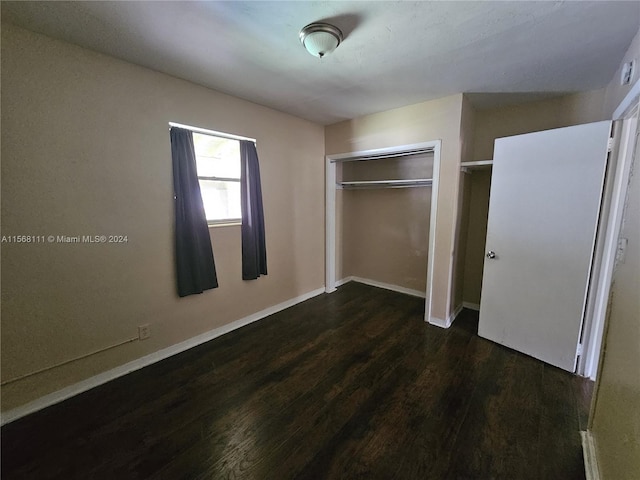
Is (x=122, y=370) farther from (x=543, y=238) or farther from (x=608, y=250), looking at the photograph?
(x=608, y=250)

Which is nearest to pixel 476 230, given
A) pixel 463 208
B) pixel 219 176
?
pixel 463 208

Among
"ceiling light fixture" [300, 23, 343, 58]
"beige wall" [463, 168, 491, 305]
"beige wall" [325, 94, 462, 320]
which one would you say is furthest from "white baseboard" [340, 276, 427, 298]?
"ceiling light fixture" [300, 23, 343, 58]

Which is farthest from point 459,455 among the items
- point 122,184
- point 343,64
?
point 122,184

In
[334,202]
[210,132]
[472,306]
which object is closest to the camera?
[210,132]

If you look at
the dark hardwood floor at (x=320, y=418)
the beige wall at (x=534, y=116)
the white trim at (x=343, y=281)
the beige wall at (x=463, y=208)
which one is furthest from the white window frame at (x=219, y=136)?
the beige wall at (x=534, y=116)

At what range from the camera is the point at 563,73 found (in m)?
2.12

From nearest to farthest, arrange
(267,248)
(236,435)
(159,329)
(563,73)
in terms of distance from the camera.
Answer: (236,435), (563,73), (159,329), (267,248)

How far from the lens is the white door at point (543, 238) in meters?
2.02

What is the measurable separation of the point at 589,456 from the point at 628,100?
215 centimetres

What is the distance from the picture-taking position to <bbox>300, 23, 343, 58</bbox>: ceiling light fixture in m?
1.56

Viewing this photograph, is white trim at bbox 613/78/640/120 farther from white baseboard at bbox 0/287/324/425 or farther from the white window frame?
white baseboard at bbox 0/287/324/425

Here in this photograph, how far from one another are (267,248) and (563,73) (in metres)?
3.20

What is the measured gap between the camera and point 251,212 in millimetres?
2838

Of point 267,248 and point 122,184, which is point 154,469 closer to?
point 122,184
